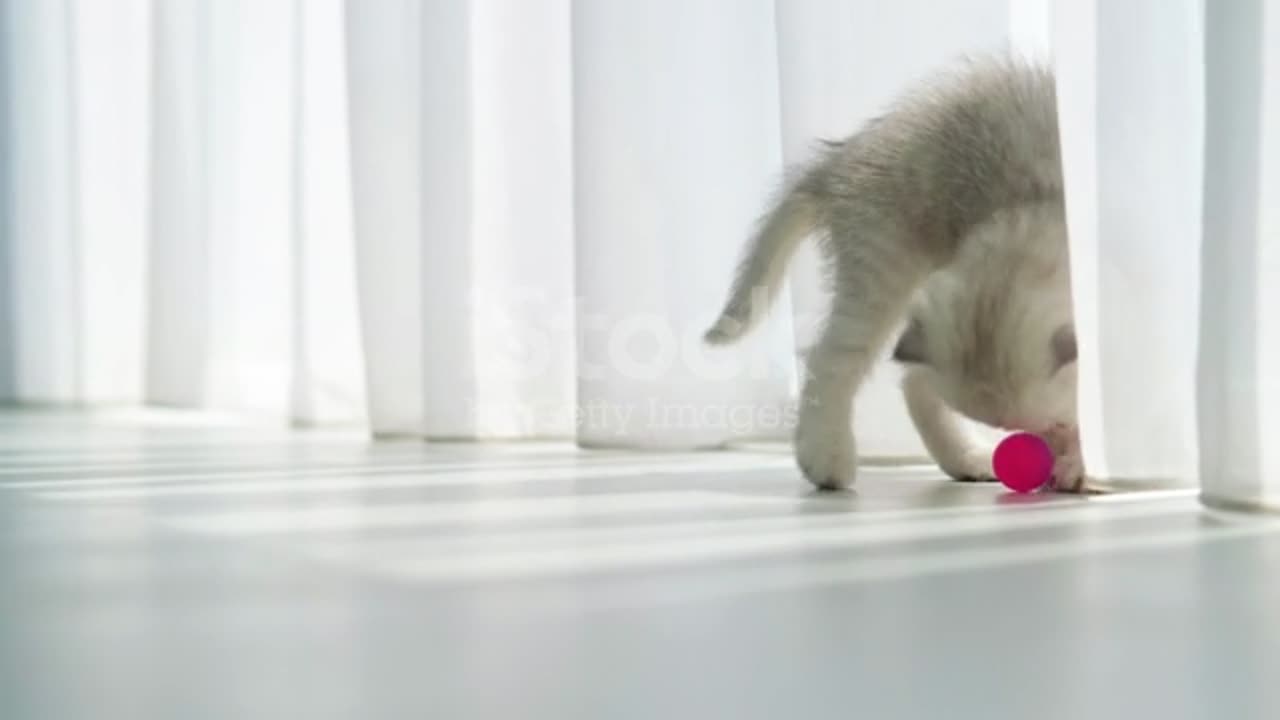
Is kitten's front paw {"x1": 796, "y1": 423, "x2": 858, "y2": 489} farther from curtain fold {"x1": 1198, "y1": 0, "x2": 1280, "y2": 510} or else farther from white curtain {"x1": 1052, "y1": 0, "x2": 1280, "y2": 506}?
curtain fold {"x1": 1198, "y1": 0, "x2": 1280, "y2": 510}

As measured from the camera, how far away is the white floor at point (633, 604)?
60 cm

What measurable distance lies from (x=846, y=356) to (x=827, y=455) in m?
0.10

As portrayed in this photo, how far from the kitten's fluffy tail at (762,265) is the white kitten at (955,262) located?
27 mm

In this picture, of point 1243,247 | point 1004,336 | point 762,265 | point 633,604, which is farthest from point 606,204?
point 633,604

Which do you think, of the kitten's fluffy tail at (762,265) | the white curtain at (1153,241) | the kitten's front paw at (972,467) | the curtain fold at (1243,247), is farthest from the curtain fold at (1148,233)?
the kitten's fluffy tail at (762,265)

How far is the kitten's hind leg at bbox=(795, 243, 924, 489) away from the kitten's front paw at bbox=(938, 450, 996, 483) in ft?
0.64

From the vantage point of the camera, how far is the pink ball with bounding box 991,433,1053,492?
142 centimetres

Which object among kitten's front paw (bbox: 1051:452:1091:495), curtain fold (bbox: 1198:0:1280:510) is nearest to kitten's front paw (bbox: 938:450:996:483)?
kitten's front paw (bbox: 1051:452:1091:495)

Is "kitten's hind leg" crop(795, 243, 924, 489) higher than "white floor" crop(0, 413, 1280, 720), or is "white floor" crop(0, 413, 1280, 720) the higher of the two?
"kitten's hind leg" crop(795, 243, 924, 489)

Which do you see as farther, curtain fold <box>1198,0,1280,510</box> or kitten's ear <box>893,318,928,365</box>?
kitten's ear <box>893,318,928,365</box>

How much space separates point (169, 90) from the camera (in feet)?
11.3

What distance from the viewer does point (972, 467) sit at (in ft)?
5.14

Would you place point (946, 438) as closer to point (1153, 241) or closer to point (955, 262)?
point (955, 262)

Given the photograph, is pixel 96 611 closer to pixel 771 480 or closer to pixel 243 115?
pixel 771 480
